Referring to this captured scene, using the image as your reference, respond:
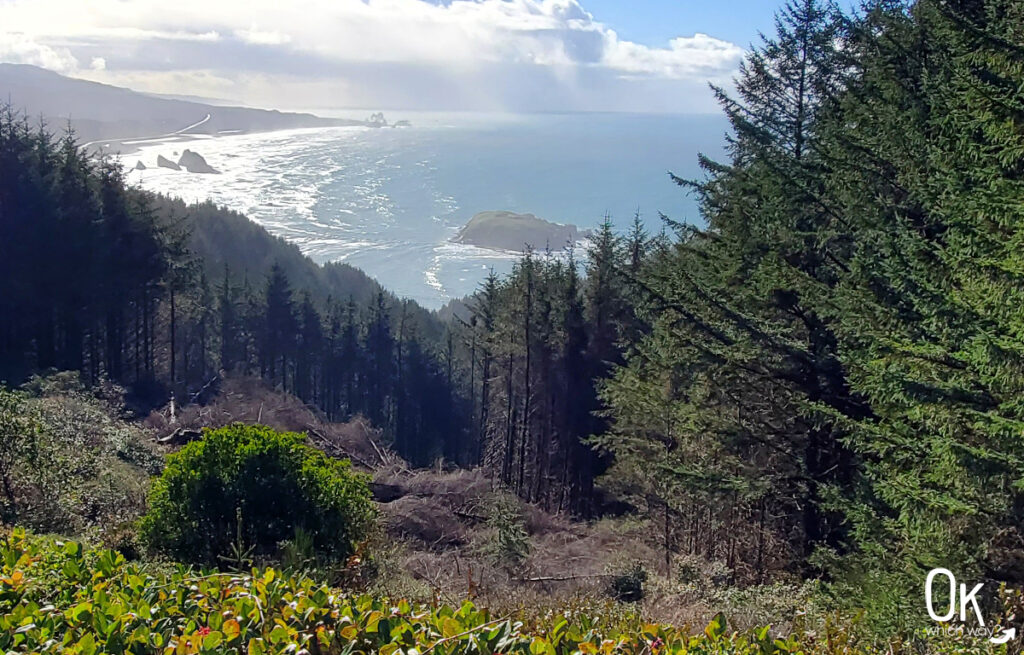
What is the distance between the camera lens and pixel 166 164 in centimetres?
19088

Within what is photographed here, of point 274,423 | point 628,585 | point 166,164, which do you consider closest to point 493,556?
point 628,585

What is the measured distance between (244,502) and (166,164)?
20768 cm

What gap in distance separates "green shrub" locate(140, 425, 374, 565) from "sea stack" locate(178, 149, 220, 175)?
675 ft

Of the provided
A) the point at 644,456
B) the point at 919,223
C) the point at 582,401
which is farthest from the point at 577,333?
the point at 919,223

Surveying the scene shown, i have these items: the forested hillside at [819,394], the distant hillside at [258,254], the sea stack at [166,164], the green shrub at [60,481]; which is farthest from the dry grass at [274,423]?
the sea stack at [166,164]

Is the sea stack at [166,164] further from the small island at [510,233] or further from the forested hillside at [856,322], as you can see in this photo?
the forested hillside at [856,322]

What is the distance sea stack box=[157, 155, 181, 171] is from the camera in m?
190

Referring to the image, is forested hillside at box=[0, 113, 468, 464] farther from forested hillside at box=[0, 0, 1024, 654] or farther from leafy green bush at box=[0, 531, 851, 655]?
leafy green bush at box=[0, 531, 851, 655]

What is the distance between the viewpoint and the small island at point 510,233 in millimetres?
130000

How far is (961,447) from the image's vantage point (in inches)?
249

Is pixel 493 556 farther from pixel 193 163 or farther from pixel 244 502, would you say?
pixel 193 163

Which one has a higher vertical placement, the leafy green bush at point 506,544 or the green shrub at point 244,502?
the green shrub at point 244,502

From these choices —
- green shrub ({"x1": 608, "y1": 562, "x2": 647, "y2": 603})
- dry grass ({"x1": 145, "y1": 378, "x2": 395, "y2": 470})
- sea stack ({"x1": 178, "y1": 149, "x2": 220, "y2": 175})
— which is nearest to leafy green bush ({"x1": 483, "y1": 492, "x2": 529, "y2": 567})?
green shrub ({"x1": 608, "y1": 562, "x2": 647, "y2": 603})

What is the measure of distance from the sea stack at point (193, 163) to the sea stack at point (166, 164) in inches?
80.3
